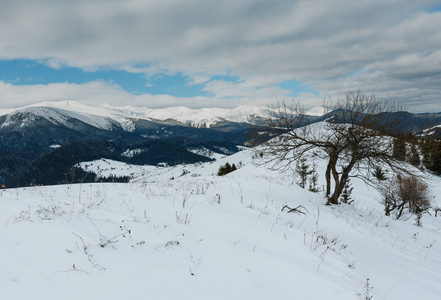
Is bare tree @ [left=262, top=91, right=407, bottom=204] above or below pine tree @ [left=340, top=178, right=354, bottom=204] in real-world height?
above

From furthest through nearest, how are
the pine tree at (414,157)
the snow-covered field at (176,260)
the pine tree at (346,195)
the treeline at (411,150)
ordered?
the pine tree at (346,195) → the pine tree at (414,157) → the treeline at (411,150) → the snow-covered field at (176,260)

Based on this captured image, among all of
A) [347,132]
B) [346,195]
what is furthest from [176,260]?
[346,195]

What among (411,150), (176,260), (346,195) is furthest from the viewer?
(346,195)

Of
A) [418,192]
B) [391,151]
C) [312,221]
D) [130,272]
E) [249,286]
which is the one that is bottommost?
[418,192]

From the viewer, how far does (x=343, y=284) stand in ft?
11.6

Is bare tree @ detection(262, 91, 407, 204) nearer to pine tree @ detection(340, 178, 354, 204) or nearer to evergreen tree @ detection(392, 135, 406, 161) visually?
evergreen tree @ detection(392, 135, 406, 161)

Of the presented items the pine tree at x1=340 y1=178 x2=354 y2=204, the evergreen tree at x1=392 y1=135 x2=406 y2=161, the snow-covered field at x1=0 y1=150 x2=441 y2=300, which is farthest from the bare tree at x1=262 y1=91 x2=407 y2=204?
the pine tree at x1=340 y1=178 x2=354 y2=204

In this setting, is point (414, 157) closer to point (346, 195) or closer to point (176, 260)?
point (176, 260)

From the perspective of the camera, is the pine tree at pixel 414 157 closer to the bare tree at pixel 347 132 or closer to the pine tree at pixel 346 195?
the bare tree at pixel 347 132

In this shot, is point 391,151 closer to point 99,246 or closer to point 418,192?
point 99,246

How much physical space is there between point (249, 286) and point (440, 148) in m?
11.5

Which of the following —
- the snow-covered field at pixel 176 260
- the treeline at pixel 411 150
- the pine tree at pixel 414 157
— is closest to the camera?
the snow-covered field at pixel 176 260

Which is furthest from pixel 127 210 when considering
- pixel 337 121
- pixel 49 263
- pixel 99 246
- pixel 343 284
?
pixel 337 121

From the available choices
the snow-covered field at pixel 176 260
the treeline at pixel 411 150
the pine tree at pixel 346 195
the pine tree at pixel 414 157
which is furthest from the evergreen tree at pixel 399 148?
the pine tree at pixel 346 195
